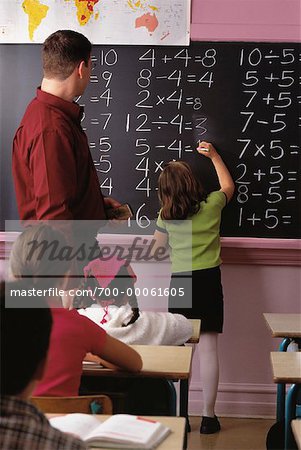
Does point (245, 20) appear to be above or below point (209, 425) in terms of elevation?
above

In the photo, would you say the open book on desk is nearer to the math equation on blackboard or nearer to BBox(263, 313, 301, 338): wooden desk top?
BBox(263, 313, 301, 338): wooden desk top

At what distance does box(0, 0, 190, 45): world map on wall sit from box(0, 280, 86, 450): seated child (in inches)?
130

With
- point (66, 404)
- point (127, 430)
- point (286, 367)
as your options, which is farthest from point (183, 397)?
point (127, 430)

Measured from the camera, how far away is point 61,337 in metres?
2.48

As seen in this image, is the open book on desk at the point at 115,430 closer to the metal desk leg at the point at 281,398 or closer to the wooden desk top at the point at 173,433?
the wooden desk top at the point at 173,433

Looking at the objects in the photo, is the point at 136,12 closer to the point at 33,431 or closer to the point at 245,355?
the point at 245,355

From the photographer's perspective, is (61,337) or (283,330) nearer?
(61,337)

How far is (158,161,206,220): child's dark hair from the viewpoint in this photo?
429 cm

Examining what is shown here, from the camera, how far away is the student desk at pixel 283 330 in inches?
140

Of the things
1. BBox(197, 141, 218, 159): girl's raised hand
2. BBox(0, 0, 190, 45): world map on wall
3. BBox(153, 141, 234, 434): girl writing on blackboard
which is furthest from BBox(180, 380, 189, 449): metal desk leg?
BBox(0, 0, 190, 45): world map on wall

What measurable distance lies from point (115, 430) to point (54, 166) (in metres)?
1.34

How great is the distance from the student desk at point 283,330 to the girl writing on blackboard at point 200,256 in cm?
48

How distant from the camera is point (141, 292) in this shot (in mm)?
4770

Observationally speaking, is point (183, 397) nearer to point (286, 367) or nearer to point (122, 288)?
point (286, 367)
